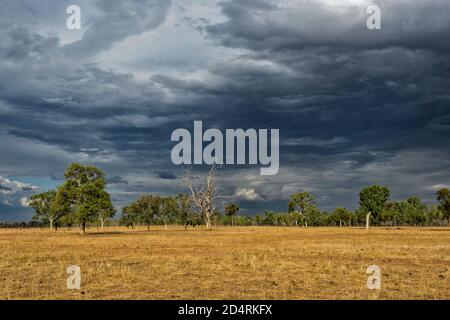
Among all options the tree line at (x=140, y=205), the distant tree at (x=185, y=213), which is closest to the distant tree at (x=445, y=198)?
the tree line at (x=140, y=205)

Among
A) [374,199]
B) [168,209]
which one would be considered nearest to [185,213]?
[168,209]

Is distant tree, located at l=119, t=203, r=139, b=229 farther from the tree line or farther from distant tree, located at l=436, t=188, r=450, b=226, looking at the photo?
distant tree, located at l=436, t=188, r=450, b=226

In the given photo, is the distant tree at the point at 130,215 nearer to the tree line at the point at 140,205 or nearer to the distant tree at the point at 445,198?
the tree line at the point at 140,205

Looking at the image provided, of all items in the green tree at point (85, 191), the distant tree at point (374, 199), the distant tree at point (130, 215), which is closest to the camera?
the green tree at point (85, 191)

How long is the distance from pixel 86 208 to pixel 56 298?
7532 centimetres

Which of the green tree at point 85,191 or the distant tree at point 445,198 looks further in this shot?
the distant tree at point 445,198

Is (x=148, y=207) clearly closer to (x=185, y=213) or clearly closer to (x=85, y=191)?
(x=185, y=213)

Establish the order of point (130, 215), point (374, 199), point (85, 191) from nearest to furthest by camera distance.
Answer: point (85, 191) < point (374, 199) < point (130, 215)

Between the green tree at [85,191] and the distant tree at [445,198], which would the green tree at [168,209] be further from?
the distant tree at [445,198]

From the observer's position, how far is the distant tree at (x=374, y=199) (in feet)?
429

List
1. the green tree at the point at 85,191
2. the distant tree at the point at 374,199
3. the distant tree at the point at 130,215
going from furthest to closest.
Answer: the distant tree at the point at 130,215, the distant tree at the point at 374,199, the green tree at the point at 85,191

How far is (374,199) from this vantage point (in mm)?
131250
